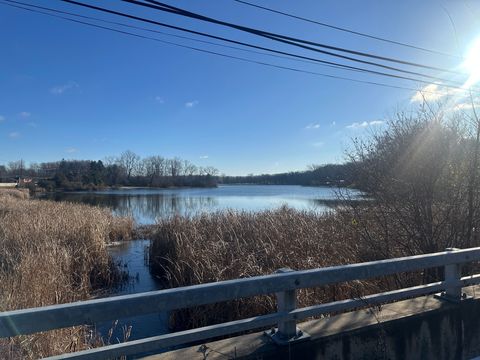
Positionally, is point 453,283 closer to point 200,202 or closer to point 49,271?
point 49,271

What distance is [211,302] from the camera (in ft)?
8.44

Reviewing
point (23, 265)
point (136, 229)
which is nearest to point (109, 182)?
point (136, 229)

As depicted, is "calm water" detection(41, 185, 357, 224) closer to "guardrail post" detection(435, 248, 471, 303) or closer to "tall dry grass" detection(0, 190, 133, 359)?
"guardrail post" detection(435, 248, 471, 303)

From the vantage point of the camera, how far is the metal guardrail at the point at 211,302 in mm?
2082

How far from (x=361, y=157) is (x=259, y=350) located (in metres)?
5.43

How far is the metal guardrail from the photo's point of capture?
208 centimetres

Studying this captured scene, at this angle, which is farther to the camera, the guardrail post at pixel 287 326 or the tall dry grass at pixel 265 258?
the tall dry grass at pixel 265 258

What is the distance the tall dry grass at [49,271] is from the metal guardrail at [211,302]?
0.97 metres

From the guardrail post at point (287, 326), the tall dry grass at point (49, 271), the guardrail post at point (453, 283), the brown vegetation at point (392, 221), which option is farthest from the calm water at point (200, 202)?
the guardrail post at point (287, 326)

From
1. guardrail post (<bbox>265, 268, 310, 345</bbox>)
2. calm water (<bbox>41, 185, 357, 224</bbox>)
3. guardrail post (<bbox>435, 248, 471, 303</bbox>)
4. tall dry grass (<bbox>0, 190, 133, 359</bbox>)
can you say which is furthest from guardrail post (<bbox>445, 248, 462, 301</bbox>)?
calm water (<bbox>41, 185, 357, 224</bbox>)

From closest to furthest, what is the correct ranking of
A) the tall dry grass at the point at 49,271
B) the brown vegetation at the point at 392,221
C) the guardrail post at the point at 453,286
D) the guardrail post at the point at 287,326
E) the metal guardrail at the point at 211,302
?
the metal guardrail at the point at 211,302 < the guardrail post at the point at 287,326 < the guardrail post at the point at 453,286 < the tall dry grass at the point at 49,271 < the brown vegetation at the point at 392,221

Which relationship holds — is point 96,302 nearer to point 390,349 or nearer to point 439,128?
point 390,349

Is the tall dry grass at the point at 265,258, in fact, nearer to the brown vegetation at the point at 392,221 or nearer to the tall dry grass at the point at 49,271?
the brown vegetation at the point at 392,221

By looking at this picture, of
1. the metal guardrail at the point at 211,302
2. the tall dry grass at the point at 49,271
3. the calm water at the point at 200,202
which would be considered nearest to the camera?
the metal guardrail at the point at 211,302
